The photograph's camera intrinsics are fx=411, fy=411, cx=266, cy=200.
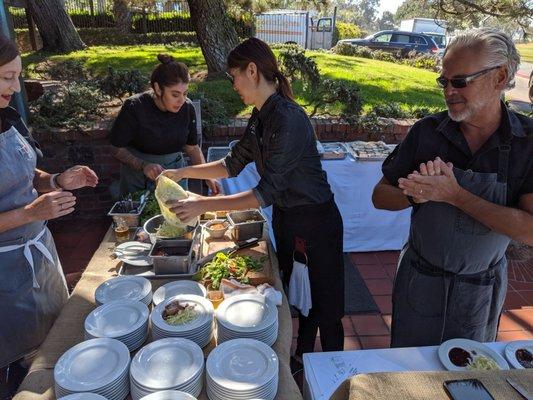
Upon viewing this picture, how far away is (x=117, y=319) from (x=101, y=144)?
11.4 ft

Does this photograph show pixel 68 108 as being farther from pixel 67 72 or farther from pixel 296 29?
pixel 296 29

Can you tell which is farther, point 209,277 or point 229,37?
point 229,37

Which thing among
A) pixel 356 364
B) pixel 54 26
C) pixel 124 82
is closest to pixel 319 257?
pixel 356 364

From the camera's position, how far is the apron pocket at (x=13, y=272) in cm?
193

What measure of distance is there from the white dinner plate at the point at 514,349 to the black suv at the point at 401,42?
1767 centimetres

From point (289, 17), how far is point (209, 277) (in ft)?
68.2

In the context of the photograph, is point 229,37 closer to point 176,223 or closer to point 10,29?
point 10,29

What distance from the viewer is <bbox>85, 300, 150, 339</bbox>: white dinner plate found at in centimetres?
165

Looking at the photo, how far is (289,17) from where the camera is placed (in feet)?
67.4

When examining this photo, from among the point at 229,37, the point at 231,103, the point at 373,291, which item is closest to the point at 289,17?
the point at 229,37

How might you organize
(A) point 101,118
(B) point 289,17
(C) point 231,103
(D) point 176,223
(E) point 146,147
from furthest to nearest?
(B) point 289,17 < (C) point 231,103 < (A) point 101,118 < (E) point 146,147 < (D) point 176,223

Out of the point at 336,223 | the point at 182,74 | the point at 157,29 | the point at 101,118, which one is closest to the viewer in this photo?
the point at 336,223

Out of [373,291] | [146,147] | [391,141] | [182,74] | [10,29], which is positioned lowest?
[373,291]

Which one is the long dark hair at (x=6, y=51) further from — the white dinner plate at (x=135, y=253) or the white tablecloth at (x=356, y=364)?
the white tablecloth at (x=356, y=364)
